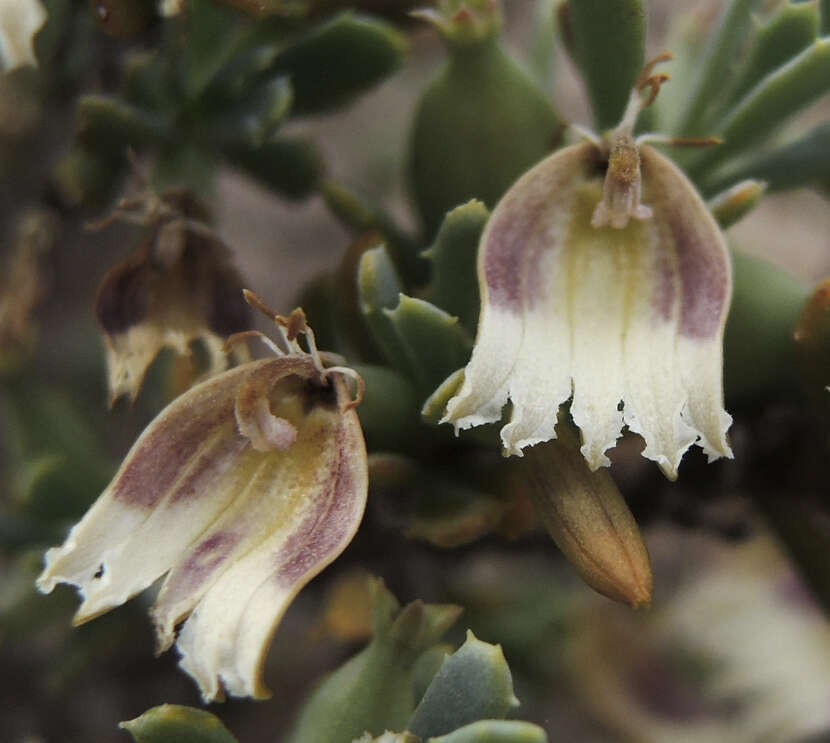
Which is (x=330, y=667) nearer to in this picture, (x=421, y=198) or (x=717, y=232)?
A: (x=421, y=198)

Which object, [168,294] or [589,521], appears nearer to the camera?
[589,521]

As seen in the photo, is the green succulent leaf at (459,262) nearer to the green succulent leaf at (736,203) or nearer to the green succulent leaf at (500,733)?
the green succulent leaf at (736,203)

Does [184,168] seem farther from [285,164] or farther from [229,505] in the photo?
[229,505]

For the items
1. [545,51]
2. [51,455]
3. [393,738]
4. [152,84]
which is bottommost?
[51,455]

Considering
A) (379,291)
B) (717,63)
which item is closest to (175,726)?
(379,291)

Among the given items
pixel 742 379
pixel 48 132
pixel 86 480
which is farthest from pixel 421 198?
pixel 48 132

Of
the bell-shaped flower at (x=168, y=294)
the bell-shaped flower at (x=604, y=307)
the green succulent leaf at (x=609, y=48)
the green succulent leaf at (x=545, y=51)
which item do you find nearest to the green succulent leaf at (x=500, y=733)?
the bell-shaped flower at (x=604, y=307)

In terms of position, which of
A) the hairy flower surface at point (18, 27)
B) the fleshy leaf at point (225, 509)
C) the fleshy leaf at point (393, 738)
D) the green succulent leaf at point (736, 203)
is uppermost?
the hairy flower surface at point (18, 27)
